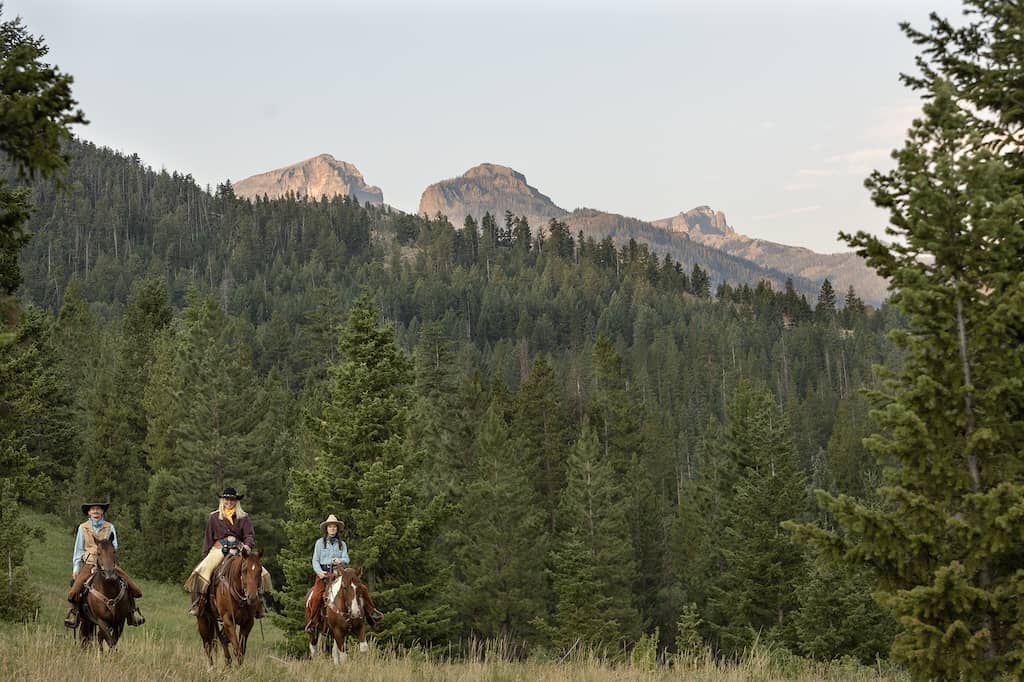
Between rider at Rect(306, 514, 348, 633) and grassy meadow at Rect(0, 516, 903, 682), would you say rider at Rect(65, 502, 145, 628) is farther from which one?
rider at Rect(306, 514, 348, 633)

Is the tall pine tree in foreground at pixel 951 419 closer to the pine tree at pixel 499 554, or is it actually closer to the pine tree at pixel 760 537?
the pine tree at pixel 760 537

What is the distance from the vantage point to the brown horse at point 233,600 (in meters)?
12.0

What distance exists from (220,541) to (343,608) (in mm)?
2608

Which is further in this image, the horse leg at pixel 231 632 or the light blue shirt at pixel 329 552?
the light blue shirt at pixel 329 552

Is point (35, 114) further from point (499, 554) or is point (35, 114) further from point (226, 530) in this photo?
point (499, 554)

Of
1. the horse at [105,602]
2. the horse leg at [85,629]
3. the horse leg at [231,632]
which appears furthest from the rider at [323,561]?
the horse leg at [85,629]

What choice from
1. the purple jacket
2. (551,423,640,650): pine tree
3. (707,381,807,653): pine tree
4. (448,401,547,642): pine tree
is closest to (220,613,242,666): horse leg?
the purple jacket

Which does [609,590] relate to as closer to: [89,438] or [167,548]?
[167,548]

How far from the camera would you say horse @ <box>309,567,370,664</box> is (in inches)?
551

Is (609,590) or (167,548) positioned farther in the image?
(609,590)

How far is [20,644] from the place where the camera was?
981cm

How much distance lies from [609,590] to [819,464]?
33177 mm

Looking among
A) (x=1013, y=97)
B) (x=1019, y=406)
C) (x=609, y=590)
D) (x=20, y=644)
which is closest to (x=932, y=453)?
(x=1019, y=406)

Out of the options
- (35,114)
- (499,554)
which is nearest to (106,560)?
(35,114)
